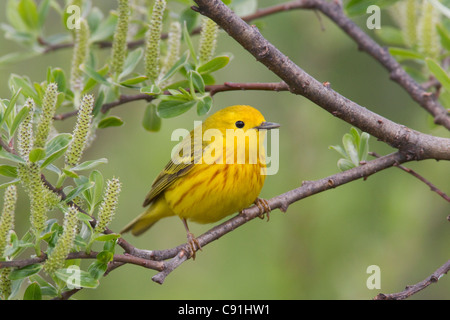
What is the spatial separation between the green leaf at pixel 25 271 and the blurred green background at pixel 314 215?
1928mm

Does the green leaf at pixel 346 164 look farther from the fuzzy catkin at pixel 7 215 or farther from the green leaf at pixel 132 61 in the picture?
the fuzzy catkin at pixel 7 215

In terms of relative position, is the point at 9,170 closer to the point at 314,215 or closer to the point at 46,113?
the point at 46,113

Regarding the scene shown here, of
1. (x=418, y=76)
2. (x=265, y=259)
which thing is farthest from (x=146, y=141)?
(x=418, y=76)

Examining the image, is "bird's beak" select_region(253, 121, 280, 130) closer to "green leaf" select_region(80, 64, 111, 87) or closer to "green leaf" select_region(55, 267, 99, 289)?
"green leaf" select_region(80, 64, 111, 87)

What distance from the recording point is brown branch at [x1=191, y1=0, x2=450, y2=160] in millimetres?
2074

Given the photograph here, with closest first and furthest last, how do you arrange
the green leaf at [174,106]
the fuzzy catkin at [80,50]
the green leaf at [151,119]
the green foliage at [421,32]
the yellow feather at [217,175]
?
the green leaf at [174,106], the fuzzy catkin at [80,50], the green leaf at [151,119], the green foliage at [421,32], the yellow feather at [217,175]

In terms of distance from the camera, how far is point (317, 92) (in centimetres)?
233

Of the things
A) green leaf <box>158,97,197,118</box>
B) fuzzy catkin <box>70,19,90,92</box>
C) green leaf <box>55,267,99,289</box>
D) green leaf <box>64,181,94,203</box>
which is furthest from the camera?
fuzzy catkin <box>70,19,90,92</box>

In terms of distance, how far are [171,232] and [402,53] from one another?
2.60 metres

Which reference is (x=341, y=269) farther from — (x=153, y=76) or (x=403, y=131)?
(x=153, y=76)

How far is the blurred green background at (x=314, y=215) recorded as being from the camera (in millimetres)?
3934

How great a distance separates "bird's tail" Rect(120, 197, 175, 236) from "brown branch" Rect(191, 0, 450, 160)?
160cm

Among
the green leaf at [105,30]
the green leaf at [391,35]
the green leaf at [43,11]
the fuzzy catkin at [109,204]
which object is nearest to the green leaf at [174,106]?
the fuzzy catkin at [109,204]

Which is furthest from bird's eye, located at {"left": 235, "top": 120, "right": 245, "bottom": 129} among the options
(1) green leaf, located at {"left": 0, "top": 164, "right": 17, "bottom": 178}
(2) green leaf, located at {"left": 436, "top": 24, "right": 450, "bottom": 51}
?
(1) green leaf, located at {"left": 0, "top": 164, "right": 17, "bottom": 178}
